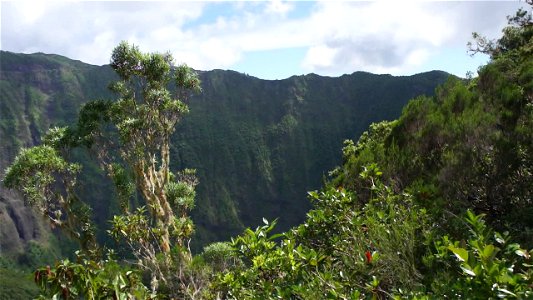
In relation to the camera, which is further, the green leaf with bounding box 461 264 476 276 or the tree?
the tree

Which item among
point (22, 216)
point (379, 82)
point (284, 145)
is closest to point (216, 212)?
point (284, 145)

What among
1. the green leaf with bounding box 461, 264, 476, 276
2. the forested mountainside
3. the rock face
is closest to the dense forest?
the green leaf with bounding box 461, 264, 476, 276

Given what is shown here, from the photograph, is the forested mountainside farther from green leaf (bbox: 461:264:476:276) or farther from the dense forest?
green leaf (bbox: 461:264:476:276)

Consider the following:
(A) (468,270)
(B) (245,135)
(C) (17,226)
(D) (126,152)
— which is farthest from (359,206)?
(B) (245,135)

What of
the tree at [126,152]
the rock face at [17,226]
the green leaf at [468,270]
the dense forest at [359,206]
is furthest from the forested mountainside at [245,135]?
the green leaf at [468,270]

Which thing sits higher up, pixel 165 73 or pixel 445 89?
pixel 165 73

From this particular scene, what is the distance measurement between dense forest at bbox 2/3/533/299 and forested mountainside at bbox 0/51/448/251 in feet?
423

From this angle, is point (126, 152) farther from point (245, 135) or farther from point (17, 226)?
point (245, 135)

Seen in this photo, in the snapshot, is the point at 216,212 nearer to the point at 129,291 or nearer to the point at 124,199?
the point at 124,199

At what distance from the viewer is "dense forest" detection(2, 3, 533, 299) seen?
169 inches

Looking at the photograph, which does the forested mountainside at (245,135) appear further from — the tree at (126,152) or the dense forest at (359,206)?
the dense forest at (359,206)

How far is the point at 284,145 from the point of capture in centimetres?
17425

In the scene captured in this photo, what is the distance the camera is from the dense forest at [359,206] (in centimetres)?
428

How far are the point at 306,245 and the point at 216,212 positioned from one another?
504 ft
